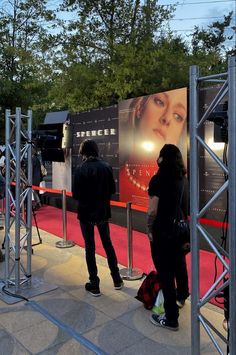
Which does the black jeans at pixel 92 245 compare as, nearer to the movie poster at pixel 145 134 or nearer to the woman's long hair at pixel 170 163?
the woman's long hair at pixel 170 163

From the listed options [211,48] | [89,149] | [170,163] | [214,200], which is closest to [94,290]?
[89,149]

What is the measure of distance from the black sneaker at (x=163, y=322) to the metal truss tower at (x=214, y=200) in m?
1.13

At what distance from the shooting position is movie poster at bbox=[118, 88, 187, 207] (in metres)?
7.04

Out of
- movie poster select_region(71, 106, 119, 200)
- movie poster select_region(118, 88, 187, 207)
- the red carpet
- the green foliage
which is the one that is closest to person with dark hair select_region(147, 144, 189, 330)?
the red carpet

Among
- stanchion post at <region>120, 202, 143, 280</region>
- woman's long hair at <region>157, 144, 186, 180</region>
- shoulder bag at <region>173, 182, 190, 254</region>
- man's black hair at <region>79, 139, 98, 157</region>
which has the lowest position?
stanchion post at <region>120, 202, 143, 280</region>

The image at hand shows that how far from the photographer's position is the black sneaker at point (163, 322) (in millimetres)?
3783

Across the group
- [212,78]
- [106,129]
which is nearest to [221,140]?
[212,78]

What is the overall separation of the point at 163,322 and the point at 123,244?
335 centimetres

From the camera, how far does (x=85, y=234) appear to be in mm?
4656

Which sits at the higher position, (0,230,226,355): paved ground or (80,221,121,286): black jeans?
(80,221,121,286): black jeans

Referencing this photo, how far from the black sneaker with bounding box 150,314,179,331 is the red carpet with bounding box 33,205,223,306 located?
0.87 meters

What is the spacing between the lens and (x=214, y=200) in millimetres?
2475

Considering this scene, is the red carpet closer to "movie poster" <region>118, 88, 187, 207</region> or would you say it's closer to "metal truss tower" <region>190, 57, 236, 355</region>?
"movie poster" <region>118, 88, 187, 207</region>

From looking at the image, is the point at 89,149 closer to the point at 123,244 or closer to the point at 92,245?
the point at 92,245
